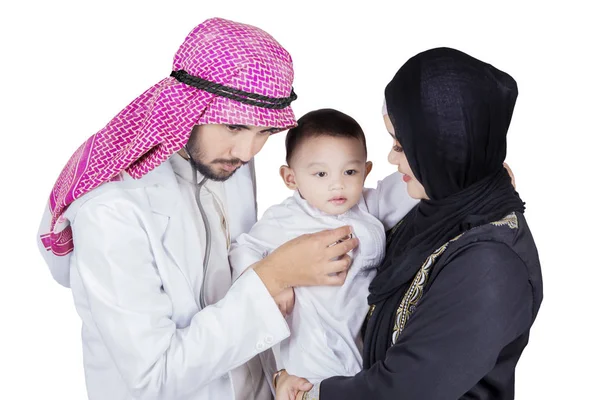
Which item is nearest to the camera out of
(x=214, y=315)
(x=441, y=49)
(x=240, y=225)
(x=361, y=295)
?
(x=441, y=49)

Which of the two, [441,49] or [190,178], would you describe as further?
[190,178]

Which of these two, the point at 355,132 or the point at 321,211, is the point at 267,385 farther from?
the point at 355,132

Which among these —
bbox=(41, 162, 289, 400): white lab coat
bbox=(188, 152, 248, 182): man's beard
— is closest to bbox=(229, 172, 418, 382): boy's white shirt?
bbox=(41, 162, 289, 400): white lab coat

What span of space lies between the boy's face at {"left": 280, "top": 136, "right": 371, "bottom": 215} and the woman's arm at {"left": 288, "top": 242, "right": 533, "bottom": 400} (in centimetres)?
70

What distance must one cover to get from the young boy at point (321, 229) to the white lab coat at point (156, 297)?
8.5 inches

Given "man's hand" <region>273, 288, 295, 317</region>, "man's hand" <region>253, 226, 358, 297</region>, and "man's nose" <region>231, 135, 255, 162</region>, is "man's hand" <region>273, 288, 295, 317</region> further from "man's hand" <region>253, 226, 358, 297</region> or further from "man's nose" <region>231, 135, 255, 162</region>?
"man's nose" <region>231, 135, 255, 162</region>

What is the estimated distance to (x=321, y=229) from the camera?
2988mm

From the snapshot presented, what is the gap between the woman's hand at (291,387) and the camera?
277 cm

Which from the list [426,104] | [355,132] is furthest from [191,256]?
[426,104]

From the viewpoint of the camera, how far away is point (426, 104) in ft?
7.80

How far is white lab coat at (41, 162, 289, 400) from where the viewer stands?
2.56 meters

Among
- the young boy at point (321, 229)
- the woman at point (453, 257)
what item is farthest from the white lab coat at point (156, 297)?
the woman at point (453, 257)

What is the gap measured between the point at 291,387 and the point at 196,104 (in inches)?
42.3

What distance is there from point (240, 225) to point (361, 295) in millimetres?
604
